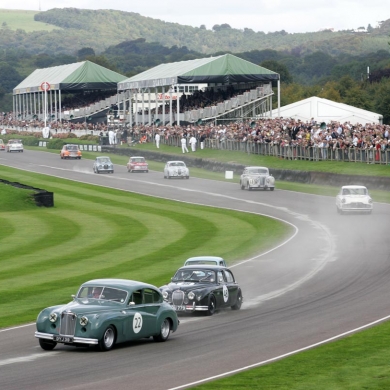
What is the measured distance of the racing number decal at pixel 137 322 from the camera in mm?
17503

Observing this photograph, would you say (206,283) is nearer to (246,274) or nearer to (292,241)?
(246,274)

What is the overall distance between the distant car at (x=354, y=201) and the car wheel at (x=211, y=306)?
71.4ft

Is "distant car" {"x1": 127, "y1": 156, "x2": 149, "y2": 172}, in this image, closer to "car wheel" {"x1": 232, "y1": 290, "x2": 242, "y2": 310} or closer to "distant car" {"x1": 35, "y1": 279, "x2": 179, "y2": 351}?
"car wheel" {"x1": 232, "y1": 290, "x2": 242, "y2": 310}

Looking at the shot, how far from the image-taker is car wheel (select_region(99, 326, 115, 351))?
16703mm

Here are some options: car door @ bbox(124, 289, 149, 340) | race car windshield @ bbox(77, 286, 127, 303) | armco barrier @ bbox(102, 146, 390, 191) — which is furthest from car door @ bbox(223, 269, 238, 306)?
armco barrier @ bbox(102, 146, 390, 191)

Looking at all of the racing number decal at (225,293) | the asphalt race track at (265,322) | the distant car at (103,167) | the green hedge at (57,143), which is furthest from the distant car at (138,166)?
the racing number decal at (225,293)

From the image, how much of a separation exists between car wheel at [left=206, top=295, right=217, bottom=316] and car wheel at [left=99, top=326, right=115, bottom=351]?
491cm

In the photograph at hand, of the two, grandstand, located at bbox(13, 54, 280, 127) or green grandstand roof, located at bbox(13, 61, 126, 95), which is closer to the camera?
grandstand, located at bbox(13, 54, 280, 127)

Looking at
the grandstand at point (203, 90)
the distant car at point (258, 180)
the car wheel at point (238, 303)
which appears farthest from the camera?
the grandstand at point (203, 90)

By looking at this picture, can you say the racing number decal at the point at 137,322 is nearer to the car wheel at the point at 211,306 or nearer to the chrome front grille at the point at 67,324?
the chrome front grille at the point at 67,324

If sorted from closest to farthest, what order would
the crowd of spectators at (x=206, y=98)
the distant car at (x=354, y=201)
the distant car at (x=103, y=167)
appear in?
the distant car at (x=354, y=201), the distant car at (x=103, y=167), the crowd of spectators at (x=206, y=98)

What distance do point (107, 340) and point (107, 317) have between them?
1.36ft

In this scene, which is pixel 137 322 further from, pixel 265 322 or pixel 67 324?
pixel 265 322

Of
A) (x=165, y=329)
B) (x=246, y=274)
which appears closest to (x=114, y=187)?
(x=246, y=274)
